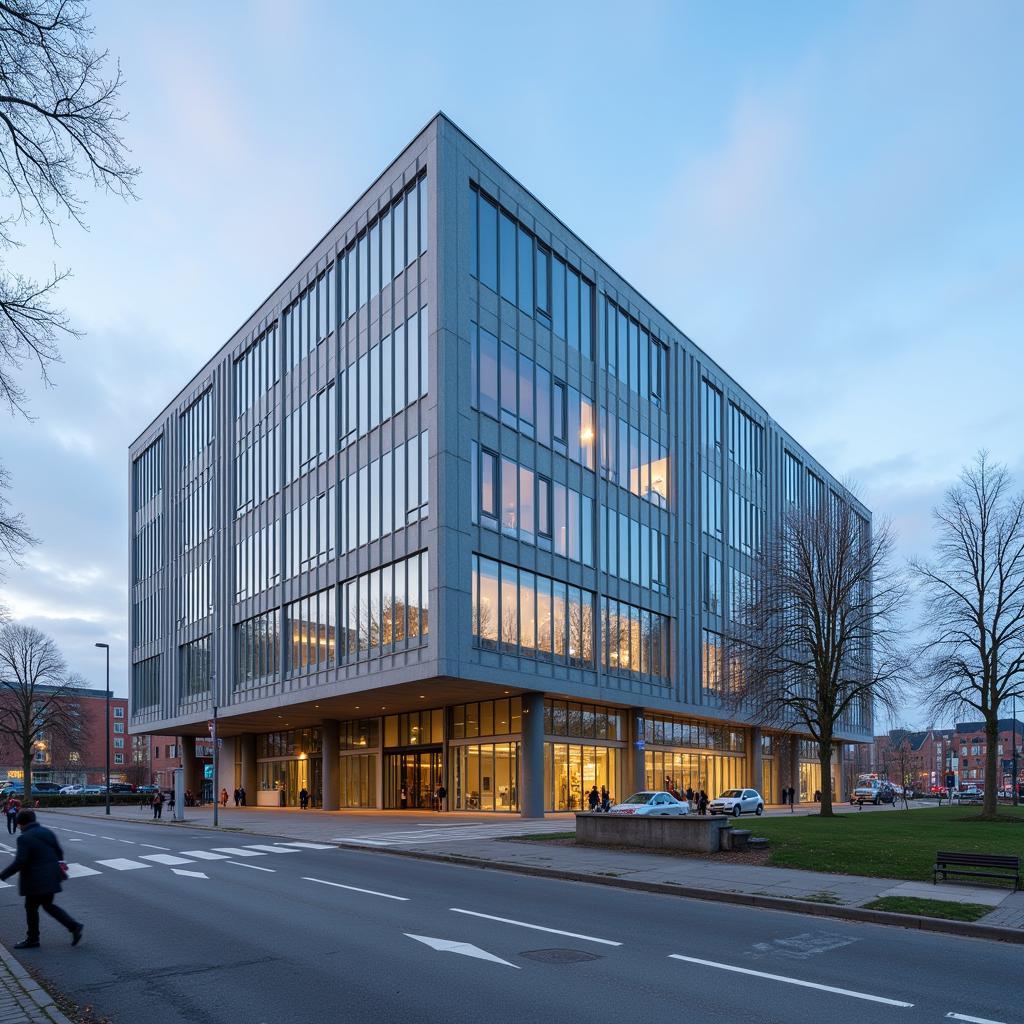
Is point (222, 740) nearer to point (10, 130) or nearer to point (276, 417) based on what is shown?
point (276, 417)

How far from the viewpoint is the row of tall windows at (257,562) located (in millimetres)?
54812

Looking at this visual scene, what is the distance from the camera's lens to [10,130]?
34.3ft

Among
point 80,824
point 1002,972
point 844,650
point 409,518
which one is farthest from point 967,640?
point 80,824

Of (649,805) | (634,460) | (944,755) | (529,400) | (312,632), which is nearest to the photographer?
(649,805)

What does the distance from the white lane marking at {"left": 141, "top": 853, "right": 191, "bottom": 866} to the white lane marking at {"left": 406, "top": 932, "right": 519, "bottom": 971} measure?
13127 millimetres

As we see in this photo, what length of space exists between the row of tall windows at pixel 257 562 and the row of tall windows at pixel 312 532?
1223 millimetres

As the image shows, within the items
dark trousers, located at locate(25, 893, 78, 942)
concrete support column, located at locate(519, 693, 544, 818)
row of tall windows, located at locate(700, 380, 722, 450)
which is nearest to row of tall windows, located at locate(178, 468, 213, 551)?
concrete support column, located at locate(519, 693, 544, 818)

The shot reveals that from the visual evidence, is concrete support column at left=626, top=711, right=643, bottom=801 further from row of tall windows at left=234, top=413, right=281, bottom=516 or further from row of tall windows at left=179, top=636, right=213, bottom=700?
row of tall windows at left=179, top=636, right=213, bottom=700

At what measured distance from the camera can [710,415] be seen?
Result: 6456 cm

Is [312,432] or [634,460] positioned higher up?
[312,432]

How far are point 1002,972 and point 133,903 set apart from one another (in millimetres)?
12731

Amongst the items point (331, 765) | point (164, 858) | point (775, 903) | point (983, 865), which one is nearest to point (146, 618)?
point (331, 765)

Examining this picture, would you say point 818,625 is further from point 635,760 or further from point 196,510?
point 196,510

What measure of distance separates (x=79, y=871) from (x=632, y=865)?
12117mm
